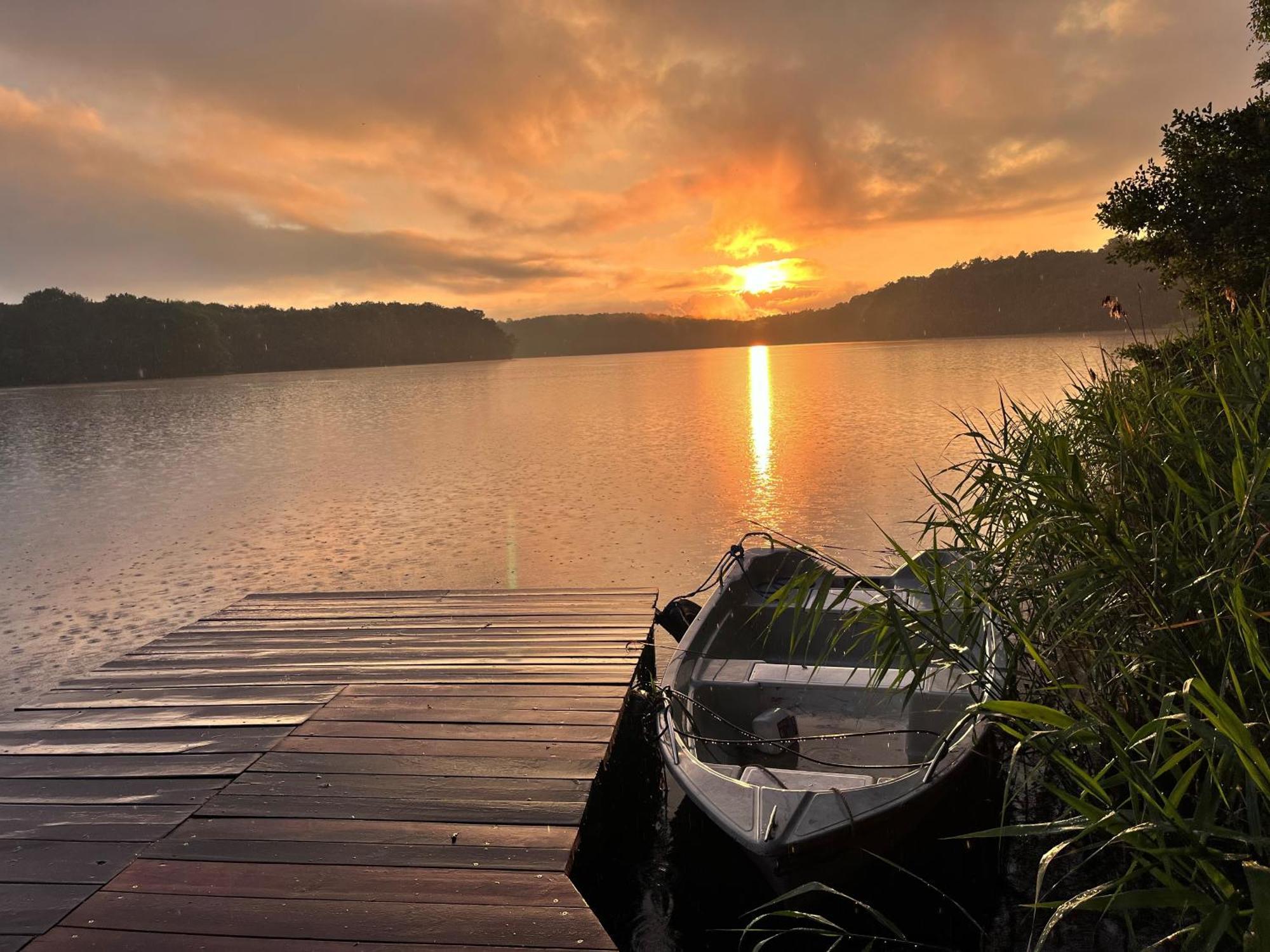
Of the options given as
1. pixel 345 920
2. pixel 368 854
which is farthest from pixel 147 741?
pixel 345 920

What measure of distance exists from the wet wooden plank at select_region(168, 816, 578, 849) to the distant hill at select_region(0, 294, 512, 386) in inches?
3877

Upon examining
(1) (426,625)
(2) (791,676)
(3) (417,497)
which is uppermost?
(1) (426,625)

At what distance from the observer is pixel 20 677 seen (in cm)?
741

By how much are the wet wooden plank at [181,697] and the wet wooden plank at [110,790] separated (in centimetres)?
88

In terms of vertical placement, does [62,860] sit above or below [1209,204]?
below

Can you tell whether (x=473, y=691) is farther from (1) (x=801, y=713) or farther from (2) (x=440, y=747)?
(1) (x=801, y=713)

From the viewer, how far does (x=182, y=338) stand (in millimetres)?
93812

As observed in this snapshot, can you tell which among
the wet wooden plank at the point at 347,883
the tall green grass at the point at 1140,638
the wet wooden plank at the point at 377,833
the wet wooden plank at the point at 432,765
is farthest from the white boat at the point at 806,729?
the wet wooden plank at the point at 347,883

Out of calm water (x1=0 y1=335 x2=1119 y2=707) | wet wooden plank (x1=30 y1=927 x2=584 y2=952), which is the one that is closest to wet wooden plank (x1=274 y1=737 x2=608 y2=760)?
wet wooden plank (x1=30 y1=927 x2=584 y2=952)

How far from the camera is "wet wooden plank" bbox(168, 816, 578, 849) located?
10.3 ft

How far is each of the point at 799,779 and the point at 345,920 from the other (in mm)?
2128

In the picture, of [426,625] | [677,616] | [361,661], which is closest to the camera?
[361,661]

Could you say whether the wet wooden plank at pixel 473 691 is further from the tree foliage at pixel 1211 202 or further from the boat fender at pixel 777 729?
the tree foliage at pixel 1211 202

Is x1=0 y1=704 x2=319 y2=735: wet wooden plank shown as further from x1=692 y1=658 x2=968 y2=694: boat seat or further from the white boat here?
x1=692 y1=658 x2=968 y2=694: boat seat
